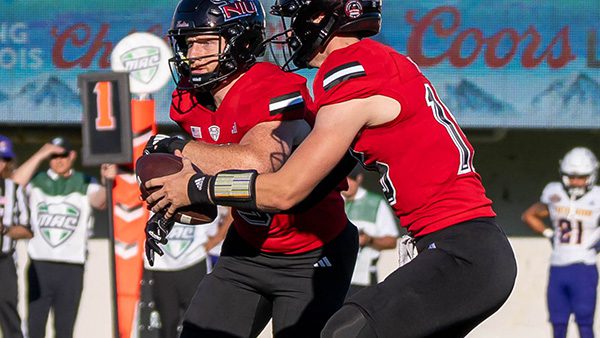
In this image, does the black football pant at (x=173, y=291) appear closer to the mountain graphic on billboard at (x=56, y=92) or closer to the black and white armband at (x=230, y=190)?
the mountain graphic on billboard at (x=56, y=92)

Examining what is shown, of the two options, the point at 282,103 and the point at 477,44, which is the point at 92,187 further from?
the point at 282,103

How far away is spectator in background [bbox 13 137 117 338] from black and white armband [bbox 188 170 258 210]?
5.23 metres

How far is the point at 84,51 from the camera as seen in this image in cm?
1023

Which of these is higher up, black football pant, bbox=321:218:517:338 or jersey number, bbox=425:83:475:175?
jersey number, bbox=425:83:475:175

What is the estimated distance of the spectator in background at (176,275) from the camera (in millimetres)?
8352

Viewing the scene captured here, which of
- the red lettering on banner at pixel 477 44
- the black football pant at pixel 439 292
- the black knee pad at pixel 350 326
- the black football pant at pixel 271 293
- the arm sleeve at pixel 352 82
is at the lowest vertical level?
the red lettering on banner at pixel 477 44

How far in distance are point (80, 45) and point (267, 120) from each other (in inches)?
250

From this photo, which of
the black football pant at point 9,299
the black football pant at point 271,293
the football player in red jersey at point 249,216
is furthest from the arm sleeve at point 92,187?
the black football pant at point 271,293

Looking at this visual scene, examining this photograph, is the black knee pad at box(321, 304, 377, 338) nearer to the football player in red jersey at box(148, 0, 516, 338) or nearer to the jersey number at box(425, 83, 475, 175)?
the football player in red jersey at box(148, 0, 516, 338)

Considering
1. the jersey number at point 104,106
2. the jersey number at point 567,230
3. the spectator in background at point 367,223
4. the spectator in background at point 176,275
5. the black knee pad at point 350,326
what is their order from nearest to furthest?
the black knee pad at point 350,326
the jersey number at point 104,106
the spectator in background at point 176,275
the spectator in background at point 367,223
the jersey number at point 567,230

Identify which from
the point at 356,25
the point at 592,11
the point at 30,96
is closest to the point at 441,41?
the point at 592,11

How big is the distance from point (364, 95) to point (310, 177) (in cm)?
29

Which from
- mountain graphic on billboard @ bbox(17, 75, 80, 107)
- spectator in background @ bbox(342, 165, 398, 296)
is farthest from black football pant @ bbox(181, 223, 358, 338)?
mountain graphic on billboard @ bbox(17, 75, 80, 107)

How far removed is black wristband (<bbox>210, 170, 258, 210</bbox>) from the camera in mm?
3537
